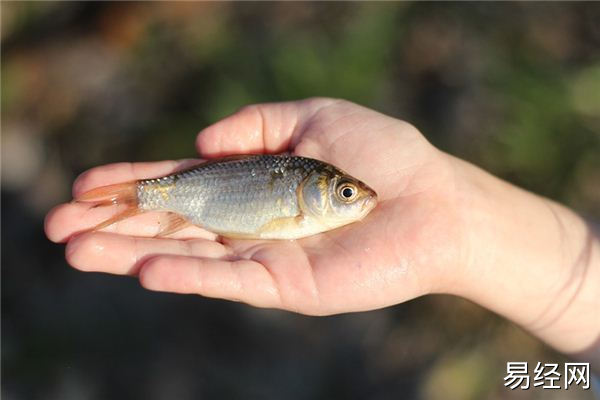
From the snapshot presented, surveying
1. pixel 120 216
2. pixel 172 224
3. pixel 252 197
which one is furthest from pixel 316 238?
pixel 120 216

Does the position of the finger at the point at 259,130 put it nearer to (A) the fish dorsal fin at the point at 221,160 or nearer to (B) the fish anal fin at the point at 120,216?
(A) the fish dorsal fin at the point at 221,160

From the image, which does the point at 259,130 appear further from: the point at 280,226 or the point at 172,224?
the point at 172,224

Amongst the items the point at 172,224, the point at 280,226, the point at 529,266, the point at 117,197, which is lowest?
the point at 529,266

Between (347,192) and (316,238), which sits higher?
(347,192)

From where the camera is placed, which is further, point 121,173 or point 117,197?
point 121,173

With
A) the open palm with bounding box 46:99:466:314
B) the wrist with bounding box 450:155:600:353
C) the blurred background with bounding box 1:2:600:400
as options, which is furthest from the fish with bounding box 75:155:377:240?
the blurred background with bounding box 1:2:600:400

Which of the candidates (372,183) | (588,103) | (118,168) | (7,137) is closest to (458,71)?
(588,103)

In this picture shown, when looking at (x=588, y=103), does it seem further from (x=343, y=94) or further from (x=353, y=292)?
(x=353, y=292)
